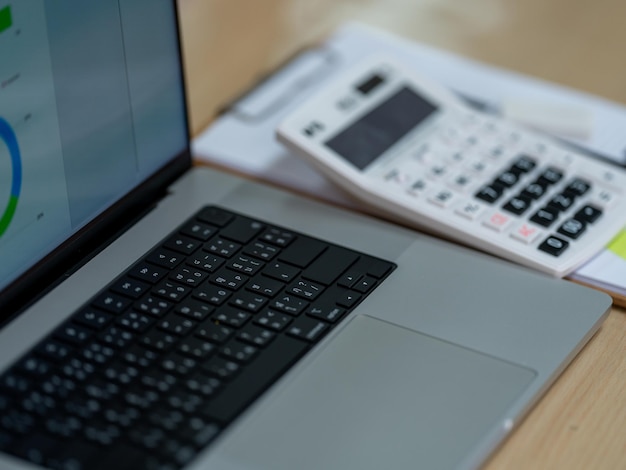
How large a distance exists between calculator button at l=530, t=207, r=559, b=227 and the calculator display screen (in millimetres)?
143

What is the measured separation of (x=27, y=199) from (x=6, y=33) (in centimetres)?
11

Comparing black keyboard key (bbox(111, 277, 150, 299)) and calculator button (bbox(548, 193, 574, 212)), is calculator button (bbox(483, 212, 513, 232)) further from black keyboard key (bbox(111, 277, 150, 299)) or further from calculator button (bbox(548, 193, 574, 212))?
black keyboard key (bbox(111, 277, 150, 299))

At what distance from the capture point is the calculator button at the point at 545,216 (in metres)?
0.80

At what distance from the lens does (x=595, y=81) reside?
1088 millimetres

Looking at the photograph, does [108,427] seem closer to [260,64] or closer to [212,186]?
[212,186]

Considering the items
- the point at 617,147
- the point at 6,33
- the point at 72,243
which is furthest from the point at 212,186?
the point at 617,147

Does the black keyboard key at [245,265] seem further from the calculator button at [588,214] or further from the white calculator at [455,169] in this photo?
the calculator button at [588,214]

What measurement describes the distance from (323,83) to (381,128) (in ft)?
0.52

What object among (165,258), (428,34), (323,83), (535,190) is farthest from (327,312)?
(428,34)

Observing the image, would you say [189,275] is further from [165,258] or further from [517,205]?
[517,205]

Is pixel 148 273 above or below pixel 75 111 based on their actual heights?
below

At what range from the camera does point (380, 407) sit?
24.9 inches

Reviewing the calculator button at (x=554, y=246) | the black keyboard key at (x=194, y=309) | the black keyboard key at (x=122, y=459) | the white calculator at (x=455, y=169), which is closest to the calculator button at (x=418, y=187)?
the white calculator at (x=455, y=169)

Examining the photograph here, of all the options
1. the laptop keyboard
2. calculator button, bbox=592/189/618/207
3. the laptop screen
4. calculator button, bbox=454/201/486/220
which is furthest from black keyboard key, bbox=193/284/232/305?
calculator button, bbox=592/189/618/207
